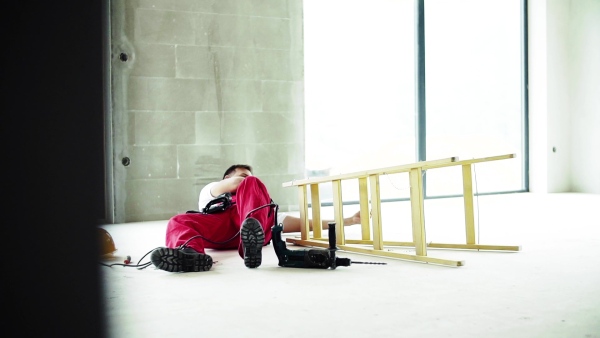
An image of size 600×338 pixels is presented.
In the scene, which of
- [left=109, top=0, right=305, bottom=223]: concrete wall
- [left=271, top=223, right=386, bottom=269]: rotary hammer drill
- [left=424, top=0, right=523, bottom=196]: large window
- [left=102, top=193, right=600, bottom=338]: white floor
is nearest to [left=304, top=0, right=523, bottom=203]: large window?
[left=424, top=0, right=523, bottom=196]: large window

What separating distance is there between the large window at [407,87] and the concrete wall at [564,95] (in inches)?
11.1

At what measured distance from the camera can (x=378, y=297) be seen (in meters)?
2.06

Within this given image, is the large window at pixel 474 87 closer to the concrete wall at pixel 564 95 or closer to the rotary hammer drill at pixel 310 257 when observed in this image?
the concrete wall at pixel 564 95

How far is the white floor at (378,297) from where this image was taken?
1.65 meters

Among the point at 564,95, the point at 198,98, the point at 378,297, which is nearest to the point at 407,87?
the point at 564,95

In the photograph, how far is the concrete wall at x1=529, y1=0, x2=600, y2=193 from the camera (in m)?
7.97

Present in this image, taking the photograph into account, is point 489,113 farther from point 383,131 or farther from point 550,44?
point 383,131

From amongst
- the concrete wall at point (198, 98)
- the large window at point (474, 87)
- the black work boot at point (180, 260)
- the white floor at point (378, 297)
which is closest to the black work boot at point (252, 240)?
the white floor at point (378, 297)

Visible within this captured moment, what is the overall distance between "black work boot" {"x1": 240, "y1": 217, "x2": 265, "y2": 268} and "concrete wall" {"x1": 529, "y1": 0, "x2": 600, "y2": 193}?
6434mm

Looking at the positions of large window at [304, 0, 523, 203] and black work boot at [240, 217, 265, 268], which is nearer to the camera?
black work boot at [240, 217, 265, 268]

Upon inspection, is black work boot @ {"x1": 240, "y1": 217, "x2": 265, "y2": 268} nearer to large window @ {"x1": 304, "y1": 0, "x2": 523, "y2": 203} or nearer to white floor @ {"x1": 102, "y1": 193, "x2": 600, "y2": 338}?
white floor @ {"x1": 102, "y1": 193, "x2": 600, "y2": 338}

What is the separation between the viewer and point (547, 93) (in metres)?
7.98

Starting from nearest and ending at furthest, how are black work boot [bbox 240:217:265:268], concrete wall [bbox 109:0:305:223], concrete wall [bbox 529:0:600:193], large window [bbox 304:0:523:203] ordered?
black work boot [bbox 240:217:265:268] → concrete wall [bbox 109:0:305:223] → large window [bbox 304:0:523:203] → concrete wall [bbox 529:0:600:193]

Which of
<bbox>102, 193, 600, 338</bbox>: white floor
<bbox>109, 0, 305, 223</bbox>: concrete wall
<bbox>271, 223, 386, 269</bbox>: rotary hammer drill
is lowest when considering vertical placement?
<bbox>102, 193, 600, 338</bbox>: white floor
